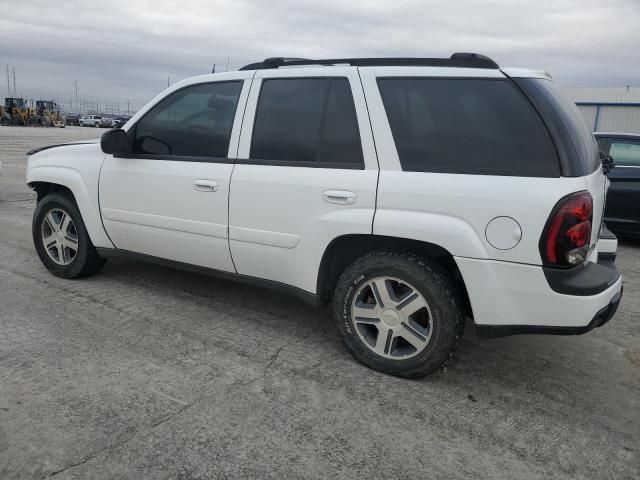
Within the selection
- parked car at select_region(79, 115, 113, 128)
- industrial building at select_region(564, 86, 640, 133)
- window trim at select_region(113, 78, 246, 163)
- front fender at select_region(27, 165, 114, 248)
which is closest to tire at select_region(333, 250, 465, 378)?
window trim at select_region(113, 78, 246, 163)

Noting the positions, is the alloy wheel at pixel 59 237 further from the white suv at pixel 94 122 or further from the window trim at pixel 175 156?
the white suv at pixel 94 122

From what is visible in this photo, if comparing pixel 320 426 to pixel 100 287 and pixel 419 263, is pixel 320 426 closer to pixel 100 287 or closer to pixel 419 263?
pixel 419 263

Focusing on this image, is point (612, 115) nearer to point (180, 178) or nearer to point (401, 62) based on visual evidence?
point (401, 62)

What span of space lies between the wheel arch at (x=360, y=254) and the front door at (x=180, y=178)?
2.47ft

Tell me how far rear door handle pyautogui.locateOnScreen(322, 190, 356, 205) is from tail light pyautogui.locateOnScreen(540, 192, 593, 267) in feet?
3.49

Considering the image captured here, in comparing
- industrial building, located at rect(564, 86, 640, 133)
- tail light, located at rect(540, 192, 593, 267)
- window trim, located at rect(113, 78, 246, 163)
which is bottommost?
tail light, located at rect(540, 192, 593, 267)

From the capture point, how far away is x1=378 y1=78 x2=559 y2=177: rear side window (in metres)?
2.84

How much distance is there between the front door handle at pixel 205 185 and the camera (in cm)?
375

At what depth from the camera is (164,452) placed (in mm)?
2514

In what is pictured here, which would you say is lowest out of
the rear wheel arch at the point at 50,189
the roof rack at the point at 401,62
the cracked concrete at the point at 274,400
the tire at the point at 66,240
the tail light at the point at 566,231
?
the cracked concrete at the point at 274,400

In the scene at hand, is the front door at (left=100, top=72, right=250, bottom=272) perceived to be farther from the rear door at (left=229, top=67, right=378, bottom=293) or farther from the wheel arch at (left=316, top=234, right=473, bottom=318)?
the wheel arch at (left=316, top=234, right=473, bottom=318)

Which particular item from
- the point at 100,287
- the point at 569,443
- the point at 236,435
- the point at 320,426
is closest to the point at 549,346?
the point at 569,443

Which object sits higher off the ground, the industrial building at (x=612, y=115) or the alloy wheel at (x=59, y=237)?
the industrial building at (x=612, y=115)

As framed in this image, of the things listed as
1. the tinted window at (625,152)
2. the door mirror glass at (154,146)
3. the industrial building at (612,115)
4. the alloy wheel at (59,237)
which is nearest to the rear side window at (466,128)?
the door mirror glass at (154,146)
